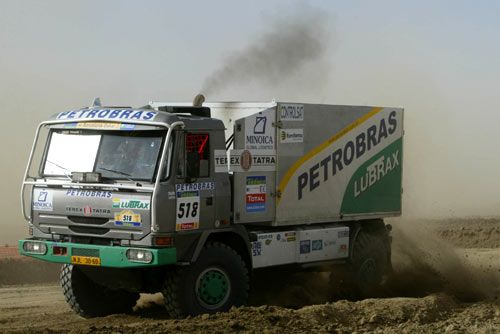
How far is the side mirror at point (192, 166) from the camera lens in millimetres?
11359

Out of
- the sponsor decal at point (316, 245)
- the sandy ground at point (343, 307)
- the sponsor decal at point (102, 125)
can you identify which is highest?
the sponsor decal at point (102, 125)

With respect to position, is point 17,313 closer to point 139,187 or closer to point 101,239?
point 101,239

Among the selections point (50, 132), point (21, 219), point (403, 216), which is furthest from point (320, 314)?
point (21, 219)

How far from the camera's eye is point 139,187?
11086 mm

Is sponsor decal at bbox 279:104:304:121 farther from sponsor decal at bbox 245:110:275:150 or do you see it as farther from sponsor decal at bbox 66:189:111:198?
sponsor decal at bbox 66:189:111:198

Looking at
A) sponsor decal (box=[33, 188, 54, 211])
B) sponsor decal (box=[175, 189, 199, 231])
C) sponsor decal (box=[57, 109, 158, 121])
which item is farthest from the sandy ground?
sponsor decal (box=[57, 109, 158, 121])

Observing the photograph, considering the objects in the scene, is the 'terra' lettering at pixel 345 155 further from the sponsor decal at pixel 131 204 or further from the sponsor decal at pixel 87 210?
the sponsor decal at pixel 87 210

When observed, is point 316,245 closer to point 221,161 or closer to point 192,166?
point 221,161

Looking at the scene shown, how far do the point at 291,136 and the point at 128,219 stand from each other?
2.96 m

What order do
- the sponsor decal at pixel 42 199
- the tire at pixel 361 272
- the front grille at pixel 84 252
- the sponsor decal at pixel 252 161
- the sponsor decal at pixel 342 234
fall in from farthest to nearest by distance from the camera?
the tire at pixel 361 272 → the sponsor decal at pixel 342 234 → the sponsor decal at pixel 252 161 → the sponsor decal at pixel 42 199 → the front grille at pixel 84 252

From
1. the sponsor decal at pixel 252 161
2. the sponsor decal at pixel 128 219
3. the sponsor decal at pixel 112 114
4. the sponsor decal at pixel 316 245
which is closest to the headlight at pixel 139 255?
the sponsor decal at pixel 128 219

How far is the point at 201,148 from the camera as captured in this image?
1170 centimetres

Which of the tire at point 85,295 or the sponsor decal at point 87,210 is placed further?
the tire at point 85,295

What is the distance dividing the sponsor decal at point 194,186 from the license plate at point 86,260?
1285 millimetres
